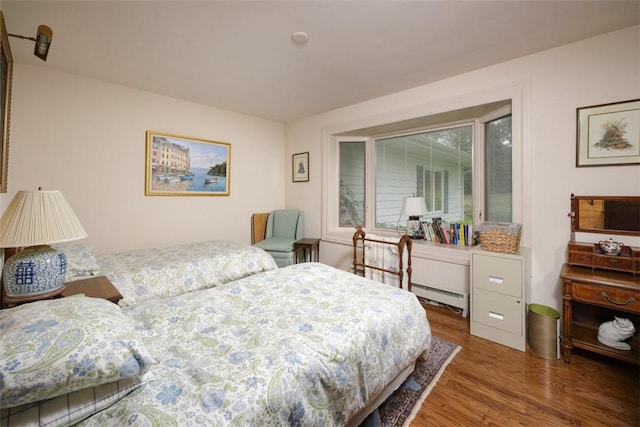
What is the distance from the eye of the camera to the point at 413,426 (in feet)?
4.86

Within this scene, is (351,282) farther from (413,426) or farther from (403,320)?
(413,426)

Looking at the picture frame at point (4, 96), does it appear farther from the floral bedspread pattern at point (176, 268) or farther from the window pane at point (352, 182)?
the window pane at point (352, 182)

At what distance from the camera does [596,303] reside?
1.86 metres

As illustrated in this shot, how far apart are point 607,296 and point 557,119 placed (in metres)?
1.45

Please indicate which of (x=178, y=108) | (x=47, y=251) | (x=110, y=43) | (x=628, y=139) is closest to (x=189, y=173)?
(x=178, y=108)

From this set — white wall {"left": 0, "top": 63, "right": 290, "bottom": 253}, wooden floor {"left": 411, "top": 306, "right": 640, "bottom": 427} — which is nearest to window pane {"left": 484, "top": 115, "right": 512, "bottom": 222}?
wooden floor {"left": 411, "top": 306, "right": 640, "bottom": 427}

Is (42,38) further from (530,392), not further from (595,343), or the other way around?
(595,343)

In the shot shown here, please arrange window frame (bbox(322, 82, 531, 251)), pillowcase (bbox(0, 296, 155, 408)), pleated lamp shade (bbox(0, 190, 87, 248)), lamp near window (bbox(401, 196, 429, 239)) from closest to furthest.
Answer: pillowcase (bbox(0, 296, 155, 408)), pleated lamp shade (bbox(0, 190, 87, 248)), window frame (bbox(322, 82, 531, 251)), lamp near window (bbox(401, 196, 429, 239))

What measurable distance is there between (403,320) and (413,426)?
23.1 inches

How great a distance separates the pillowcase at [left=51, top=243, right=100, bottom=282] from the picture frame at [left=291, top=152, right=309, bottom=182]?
284cm

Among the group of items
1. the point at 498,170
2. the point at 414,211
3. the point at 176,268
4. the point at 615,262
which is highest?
the point at 498,170

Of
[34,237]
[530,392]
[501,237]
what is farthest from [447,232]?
[34,237]

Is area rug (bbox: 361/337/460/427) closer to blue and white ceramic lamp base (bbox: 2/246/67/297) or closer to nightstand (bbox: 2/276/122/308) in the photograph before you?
nightstand (bbox: 2/276/122/308)

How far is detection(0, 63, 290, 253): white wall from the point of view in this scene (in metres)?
2.52
